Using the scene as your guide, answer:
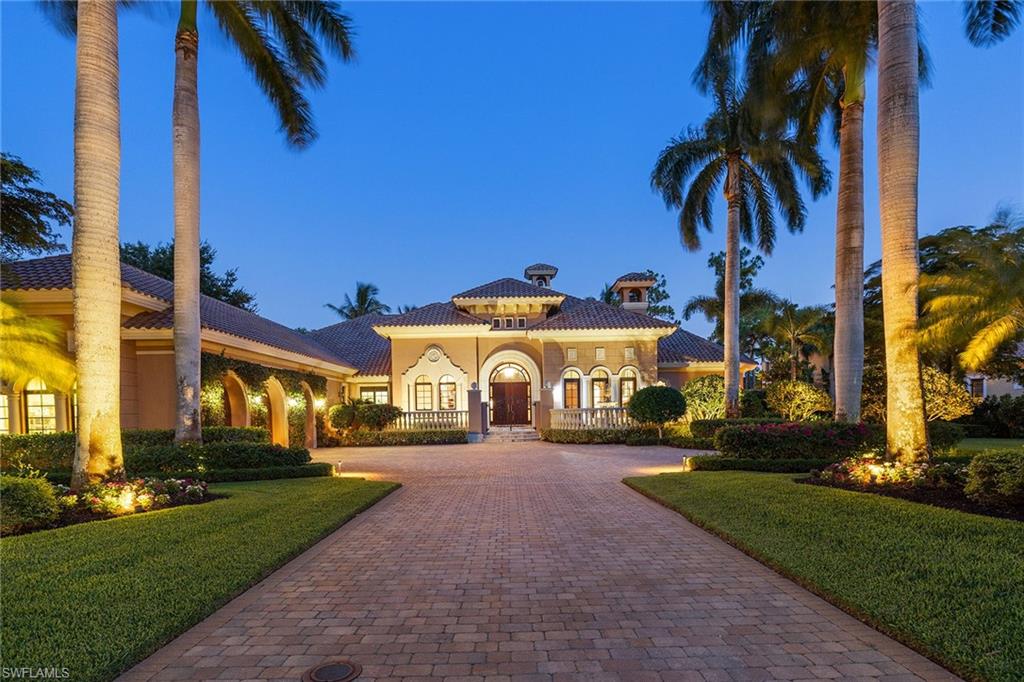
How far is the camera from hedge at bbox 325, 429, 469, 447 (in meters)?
20.3

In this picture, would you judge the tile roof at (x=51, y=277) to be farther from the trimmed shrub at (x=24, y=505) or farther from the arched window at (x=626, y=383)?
the arched window at (x=626, y=383)

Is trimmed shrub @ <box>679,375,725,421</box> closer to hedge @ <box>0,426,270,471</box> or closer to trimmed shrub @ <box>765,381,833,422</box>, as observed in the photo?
trimmed shrub @ <box>765,381,833,422</box>

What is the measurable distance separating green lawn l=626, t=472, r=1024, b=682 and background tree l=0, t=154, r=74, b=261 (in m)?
18.2

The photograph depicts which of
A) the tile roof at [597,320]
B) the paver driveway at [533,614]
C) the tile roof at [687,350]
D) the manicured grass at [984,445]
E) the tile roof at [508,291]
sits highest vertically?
the tile roof at [508,291]

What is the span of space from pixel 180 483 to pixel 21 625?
5.35 metres

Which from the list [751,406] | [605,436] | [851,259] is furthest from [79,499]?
[751,406]

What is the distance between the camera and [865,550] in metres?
4.93

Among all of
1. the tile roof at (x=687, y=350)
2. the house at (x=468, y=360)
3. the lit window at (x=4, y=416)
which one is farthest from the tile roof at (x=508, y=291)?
the lit window at (x=4, y=416)

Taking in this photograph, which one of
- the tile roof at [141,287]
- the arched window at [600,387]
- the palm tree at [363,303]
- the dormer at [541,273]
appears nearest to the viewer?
the tile roof at [141,287]

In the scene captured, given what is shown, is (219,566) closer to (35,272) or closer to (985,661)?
(985,661)

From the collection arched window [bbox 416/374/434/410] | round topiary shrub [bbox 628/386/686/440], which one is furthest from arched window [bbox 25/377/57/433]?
round topiary shrub [bbox 628/386/686/440]

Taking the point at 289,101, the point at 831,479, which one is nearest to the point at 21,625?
the point at 831,479

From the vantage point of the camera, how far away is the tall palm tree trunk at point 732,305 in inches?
670

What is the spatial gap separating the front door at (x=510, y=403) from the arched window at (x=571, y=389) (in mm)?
2387
